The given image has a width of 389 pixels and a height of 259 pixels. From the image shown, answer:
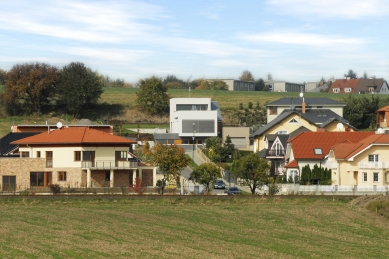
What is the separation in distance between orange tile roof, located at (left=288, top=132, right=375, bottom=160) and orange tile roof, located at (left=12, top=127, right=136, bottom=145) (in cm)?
1472

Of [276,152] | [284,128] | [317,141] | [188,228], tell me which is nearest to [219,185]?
[317,141]

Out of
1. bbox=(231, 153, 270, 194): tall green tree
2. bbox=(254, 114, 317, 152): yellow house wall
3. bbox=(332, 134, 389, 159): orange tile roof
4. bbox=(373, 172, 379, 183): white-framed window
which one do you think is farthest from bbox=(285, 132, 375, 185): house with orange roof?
bbox=(254, 114, 317, 152): yellow house wall

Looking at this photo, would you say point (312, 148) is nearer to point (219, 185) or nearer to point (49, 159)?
point (219, 185)

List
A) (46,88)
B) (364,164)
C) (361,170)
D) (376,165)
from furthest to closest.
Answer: (46,88) → (361,170) → (364,164) → (376,165)

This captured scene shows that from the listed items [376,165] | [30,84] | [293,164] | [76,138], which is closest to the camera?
[376,165]

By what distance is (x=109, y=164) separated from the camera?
216ft

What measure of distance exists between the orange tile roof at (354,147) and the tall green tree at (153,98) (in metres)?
64.0

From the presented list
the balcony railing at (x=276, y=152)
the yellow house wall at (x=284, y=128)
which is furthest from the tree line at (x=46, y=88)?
the balcony railing at (x=276, y=152)

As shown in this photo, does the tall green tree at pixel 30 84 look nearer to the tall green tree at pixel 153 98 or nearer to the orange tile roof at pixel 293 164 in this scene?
the tall green tree at pixel 153 98

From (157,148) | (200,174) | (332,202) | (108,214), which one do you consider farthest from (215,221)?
(157,148)

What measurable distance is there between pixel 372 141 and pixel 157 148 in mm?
16256

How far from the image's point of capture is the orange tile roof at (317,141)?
237 feet

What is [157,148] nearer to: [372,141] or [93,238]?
[372,141]

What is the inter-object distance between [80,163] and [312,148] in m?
19.9
